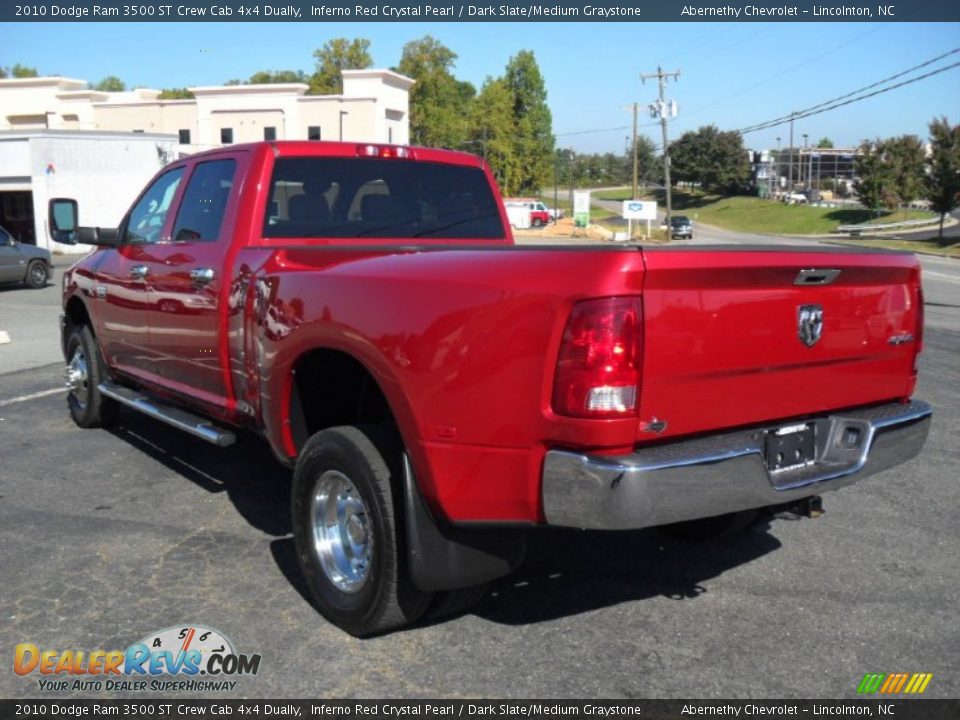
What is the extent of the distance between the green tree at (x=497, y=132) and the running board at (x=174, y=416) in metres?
80.3

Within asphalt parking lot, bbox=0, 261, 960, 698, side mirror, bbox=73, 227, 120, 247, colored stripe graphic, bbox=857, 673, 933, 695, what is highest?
side mirror, bbox=73, 227, 120, 247

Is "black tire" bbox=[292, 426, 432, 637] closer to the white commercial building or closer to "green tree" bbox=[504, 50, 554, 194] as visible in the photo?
the white commercial building

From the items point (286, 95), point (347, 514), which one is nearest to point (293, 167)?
point (347, 514)

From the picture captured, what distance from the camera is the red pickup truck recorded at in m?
2.84

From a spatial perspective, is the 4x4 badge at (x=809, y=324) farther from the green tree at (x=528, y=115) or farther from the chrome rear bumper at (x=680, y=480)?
the green tree at (x=528, y=115)

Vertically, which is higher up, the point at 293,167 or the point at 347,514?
the point at 293,167

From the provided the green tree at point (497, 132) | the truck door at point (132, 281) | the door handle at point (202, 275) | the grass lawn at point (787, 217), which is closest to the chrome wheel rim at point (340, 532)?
the door handle at point (202, 275)

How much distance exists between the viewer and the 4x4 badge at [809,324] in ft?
10.8

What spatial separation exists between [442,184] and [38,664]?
134 inches

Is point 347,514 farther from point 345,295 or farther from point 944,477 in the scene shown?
point 944,477

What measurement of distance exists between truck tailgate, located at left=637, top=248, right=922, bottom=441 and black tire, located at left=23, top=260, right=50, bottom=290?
20.5m

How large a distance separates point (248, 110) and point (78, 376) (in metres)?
56.6

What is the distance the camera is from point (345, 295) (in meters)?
3.54

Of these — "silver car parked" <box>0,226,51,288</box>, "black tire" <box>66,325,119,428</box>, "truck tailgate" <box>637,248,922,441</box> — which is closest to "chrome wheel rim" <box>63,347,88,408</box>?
"black tire" <box>66,325,119,428</box>
